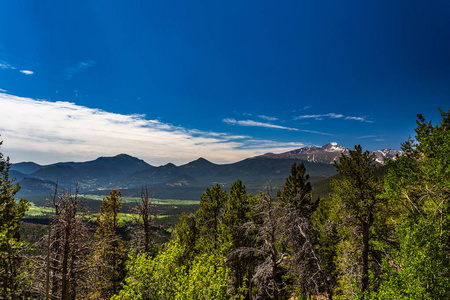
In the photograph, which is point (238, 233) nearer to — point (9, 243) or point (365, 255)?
point (365, 255)

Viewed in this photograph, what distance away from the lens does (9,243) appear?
1111cm

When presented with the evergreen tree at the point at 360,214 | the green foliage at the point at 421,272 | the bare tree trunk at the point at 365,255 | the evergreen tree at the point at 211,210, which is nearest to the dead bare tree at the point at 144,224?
the evergreen tree at the point at 211,210

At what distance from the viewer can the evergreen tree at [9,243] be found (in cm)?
1171

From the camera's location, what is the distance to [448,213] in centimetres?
1064

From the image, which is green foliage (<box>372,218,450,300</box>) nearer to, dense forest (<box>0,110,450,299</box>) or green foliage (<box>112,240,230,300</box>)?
dense forest (<box>0,110,450,299</box>)

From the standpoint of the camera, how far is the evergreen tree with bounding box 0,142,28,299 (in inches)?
461

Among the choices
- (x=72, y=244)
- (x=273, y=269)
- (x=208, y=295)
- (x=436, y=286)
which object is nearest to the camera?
(x=436, y=286)

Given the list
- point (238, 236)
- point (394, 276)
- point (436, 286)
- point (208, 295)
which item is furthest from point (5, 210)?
point (436, 286)

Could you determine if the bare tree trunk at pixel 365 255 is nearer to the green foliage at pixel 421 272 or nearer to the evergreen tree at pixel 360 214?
the evergreen tree at pixel 360 214

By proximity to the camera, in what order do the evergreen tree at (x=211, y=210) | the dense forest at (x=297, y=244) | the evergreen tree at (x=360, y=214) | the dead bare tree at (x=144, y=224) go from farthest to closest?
the evergreen tree at (x=211, y=210) < the dead bare tree at (x=144, y=224) < the evergreen tree at (x=360, y=214) < the dense forest at (x=297, y=244)

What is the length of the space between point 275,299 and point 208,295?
6997 millimetres

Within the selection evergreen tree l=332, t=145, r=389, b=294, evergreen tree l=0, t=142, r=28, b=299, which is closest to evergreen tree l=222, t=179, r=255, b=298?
evergreen tree l=332, t=145, r=389, b=294

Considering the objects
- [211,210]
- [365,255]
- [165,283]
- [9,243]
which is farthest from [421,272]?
[211,210]

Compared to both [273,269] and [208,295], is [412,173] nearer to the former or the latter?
[273,269]
